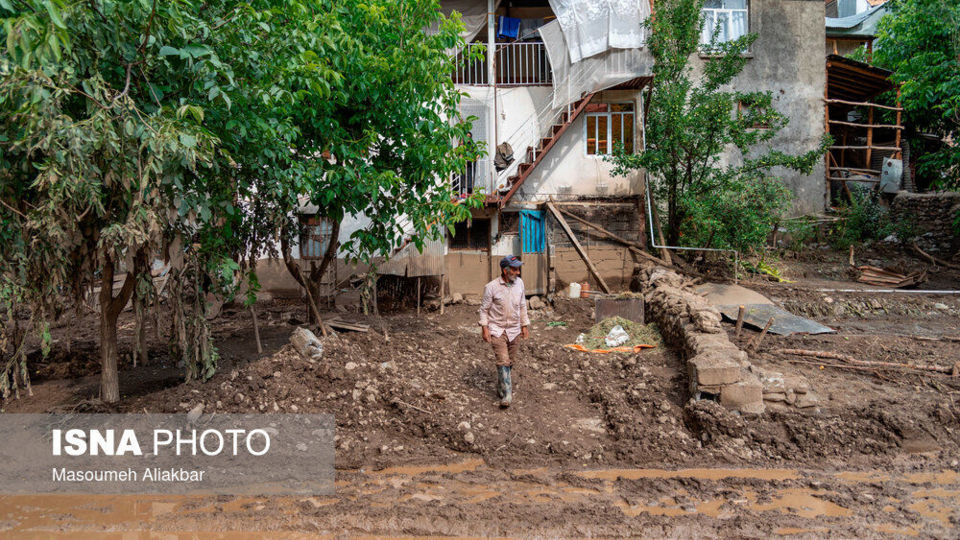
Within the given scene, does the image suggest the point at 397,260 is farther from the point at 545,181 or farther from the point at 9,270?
the point at 9,270

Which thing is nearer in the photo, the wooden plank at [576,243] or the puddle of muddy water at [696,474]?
the puddle of muddy water at [696,474]

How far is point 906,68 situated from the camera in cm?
1416

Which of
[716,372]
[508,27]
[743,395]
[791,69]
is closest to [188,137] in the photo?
[716,372]

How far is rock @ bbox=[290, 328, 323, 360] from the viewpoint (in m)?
7.34

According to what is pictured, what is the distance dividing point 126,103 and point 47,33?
49.8 inches

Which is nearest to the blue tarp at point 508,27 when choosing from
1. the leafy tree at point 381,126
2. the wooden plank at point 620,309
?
the leafy tree at point 381,126

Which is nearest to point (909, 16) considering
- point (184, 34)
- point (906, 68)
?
point (906, 68)

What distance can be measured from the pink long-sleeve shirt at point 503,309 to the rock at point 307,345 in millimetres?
2313

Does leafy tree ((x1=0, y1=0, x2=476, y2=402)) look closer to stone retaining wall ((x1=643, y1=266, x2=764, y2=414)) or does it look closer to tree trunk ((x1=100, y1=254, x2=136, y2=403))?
tree trunk ((x1=100, y1=254, x2=136, y2=403))

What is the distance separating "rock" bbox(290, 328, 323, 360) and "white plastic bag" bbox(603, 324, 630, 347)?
4.41 m

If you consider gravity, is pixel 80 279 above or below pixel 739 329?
above

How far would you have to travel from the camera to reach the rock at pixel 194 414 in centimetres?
593

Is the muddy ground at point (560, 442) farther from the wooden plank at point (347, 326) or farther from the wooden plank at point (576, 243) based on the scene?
the wooden plank at point (576, 243)

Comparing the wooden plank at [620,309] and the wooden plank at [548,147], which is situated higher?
the wooden plank at [548,147]
